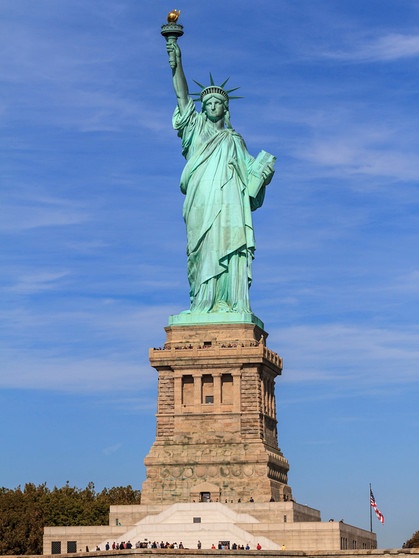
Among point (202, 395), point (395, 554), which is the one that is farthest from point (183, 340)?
point (395, 554)

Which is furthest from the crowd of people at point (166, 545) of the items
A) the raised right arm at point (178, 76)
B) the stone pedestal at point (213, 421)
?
the raised right arm at point (178, 76)

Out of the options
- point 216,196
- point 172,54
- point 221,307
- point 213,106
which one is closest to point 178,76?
point 172,54

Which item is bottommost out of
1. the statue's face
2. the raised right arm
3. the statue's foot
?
the statue's foot

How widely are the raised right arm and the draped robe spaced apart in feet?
1.17

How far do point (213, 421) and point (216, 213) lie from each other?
10078 millimetres

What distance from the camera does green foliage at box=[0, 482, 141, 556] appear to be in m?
86.3

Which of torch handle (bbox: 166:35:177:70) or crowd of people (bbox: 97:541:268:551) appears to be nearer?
crowd of people (bbox: 97:541:268:551)

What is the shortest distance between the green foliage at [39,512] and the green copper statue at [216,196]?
1417cm

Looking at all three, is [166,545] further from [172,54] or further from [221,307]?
[172,54]

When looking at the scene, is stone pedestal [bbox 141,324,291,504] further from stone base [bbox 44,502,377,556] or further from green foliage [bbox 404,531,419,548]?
green foliage [bbox 404,531,419,548]

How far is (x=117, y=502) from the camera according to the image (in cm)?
9462

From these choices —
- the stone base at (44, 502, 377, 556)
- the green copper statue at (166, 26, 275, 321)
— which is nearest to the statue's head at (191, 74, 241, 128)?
the green copper statue at (166, 26, 275, 321)

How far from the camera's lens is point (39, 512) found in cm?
8912

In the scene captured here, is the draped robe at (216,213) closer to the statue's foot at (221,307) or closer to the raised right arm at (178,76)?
the statue's foot at (221,307)
